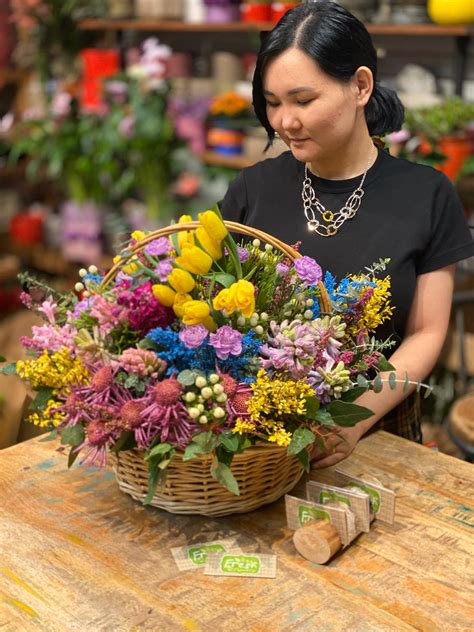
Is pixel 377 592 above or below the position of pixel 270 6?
below

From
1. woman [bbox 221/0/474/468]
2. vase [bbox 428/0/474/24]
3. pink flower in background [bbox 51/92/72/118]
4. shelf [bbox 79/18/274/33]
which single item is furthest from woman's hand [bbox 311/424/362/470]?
pink flower in background [bbox 51/92/72/118]

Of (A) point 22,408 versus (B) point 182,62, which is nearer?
(A) point 22,408

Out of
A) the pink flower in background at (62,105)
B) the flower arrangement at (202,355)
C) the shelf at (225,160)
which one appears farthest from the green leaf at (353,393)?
the pink flower in background at (62,105)

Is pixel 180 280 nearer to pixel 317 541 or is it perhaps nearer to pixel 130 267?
pixel 130 267

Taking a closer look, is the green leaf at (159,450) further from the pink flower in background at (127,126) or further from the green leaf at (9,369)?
the pink flower in background at (127,126)

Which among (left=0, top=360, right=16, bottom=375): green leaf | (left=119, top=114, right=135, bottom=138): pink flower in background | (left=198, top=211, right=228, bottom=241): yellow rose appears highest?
(left=119, top=114, right=135, bottom=138): pink flower in background

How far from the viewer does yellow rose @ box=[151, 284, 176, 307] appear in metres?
1.25

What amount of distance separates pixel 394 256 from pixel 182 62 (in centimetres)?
295

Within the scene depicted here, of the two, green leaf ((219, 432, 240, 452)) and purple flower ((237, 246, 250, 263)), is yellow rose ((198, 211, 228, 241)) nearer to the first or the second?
purple flower ((237, 246, 250, 263))

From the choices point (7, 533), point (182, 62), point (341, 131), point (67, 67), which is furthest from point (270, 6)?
point (7, 533)

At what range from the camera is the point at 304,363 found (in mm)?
1257

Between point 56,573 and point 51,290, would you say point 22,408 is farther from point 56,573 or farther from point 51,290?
point 56,573

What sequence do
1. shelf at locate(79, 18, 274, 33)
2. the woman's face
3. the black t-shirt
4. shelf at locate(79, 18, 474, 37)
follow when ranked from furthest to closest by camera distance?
1. shelf at locate(79, 18, 274, 33)
2. shelf at locate(79, 18, 474, 37)
3. the black t-shirt
4. the woman's face

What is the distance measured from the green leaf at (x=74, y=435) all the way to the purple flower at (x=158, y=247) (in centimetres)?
28
